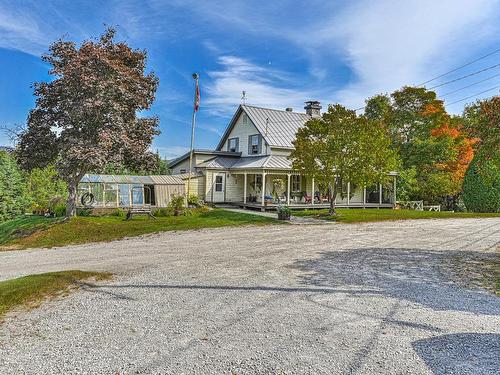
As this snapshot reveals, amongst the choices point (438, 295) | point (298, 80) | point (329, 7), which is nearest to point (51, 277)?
point (438, 295)

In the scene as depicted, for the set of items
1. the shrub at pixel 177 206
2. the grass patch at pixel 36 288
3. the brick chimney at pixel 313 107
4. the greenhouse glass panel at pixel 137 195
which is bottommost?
the grass patch at pixel 36 288

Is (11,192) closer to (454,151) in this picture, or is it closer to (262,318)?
(262,318)

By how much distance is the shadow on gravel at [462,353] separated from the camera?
3.97 m

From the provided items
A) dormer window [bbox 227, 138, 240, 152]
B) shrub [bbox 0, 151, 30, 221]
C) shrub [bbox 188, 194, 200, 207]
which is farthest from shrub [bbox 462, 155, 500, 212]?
shrub [bbox 0, 151, 30, 221]

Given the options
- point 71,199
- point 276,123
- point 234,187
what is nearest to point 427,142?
point 276,123

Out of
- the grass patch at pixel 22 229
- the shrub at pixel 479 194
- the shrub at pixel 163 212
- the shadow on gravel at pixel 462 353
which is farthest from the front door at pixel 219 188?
the shadow on gravel at pixel 462 353

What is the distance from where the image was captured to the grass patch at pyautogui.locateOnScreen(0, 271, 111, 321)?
19.8 feet

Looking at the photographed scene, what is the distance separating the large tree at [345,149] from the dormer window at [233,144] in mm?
10153

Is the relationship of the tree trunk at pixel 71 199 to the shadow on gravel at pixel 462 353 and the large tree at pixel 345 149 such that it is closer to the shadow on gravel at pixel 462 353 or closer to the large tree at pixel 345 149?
the large tree at pixel 345 149

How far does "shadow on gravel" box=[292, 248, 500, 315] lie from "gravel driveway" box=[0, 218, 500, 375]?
0.04 m

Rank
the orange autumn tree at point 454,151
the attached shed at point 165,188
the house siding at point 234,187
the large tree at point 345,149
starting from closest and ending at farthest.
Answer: the large tree at point 345,149 < the attached shed at point 165,188 < the house siding at point 234,187 < the orange autumn tree at point 454,151

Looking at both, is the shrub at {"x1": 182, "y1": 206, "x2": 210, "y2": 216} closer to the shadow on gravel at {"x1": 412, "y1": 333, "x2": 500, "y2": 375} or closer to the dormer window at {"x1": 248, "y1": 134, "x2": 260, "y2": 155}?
the dormer window at {"x1": 248, "y1": 134, "x2": 260, "y2": 155}

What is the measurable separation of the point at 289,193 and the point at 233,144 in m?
7.61

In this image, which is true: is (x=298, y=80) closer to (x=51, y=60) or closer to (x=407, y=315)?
(x=51, y=60)
